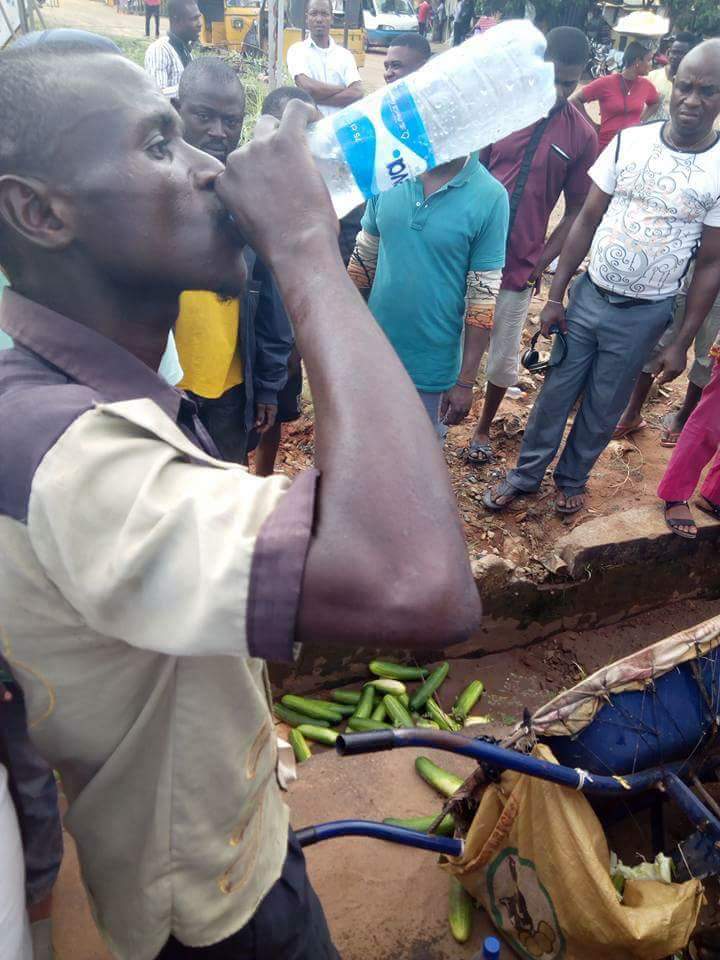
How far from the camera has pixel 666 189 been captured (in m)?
3.80

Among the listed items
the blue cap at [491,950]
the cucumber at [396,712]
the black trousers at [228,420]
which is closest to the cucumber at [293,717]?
the cucumber at [396,712]

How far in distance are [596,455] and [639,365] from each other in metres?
0.64

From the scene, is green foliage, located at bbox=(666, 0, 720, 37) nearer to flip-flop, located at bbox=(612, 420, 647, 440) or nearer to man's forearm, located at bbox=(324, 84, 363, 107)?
man's forearm, located at bbox=(324, 84, 363, 107)

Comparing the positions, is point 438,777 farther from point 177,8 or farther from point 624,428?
point 177,8

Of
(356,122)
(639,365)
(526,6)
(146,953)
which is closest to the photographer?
(146,953)

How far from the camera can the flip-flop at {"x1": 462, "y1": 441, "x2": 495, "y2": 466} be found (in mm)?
5270

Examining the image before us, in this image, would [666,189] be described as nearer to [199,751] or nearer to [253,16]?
[199,751]

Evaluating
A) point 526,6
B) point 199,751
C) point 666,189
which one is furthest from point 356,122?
point 526,6

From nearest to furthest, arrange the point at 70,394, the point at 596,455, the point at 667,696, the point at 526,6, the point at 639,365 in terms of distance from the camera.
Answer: the point at 70,394 → the point at 667,696 → the point at 639,365 → the point at 596,455 → the point at 526,6

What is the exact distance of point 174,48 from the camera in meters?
6.31

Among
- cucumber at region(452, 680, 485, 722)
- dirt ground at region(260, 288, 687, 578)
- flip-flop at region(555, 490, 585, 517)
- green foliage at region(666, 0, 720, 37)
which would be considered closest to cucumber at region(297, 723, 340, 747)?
cucumber at region(452, 680, 485, 722)

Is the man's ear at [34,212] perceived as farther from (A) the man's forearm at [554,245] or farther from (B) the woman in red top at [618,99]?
(B) the woman in red top at [618,99]

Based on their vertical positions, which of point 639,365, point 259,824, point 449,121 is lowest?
point 639,365

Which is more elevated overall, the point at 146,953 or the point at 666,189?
the point at 666,189
